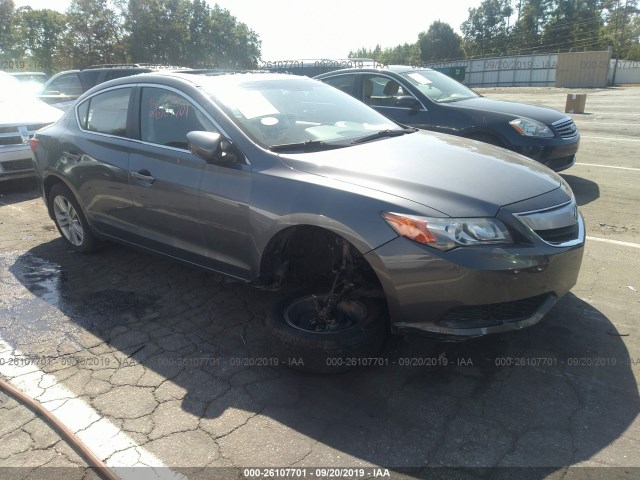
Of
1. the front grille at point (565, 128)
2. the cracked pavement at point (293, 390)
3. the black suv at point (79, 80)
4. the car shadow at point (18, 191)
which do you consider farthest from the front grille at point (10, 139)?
the front grille at point (565, 128)

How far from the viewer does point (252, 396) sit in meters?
3.01

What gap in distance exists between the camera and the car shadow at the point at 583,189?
6639 millimetres

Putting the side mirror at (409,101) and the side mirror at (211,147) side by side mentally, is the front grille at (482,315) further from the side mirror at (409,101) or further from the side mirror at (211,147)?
the side mirror at (409,101)

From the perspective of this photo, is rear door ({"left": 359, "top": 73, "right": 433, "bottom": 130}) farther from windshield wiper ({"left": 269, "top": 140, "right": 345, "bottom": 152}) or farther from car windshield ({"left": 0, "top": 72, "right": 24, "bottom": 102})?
car windshield ({"left": 0, "top": 72, "right": 24, "bottom": 102})

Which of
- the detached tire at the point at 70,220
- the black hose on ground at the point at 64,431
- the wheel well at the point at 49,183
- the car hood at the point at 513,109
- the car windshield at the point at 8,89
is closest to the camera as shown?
the black hose on ground at the point at 64,431

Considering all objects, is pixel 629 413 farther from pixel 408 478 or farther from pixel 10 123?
pixel 10 123

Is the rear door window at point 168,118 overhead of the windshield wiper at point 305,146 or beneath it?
overhead

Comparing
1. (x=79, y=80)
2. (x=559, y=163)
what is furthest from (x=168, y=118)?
(x=79, y=80)

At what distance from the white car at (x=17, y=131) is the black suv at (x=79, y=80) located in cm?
255

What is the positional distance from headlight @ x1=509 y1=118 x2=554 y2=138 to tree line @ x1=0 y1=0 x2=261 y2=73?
40711mm

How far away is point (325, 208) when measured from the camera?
3.04 meters

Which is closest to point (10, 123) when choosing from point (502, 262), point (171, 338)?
point (171, 338)

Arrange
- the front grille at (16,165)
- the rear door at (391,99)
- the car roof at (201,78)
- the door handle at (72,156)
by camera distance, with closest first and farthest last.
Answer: the car roof at (201,78), the door handle at (72,156), the rear door at (391,99), the front grille at (16,165)

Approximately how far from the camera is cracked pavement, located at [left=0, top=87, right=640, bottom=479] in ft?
8.33
